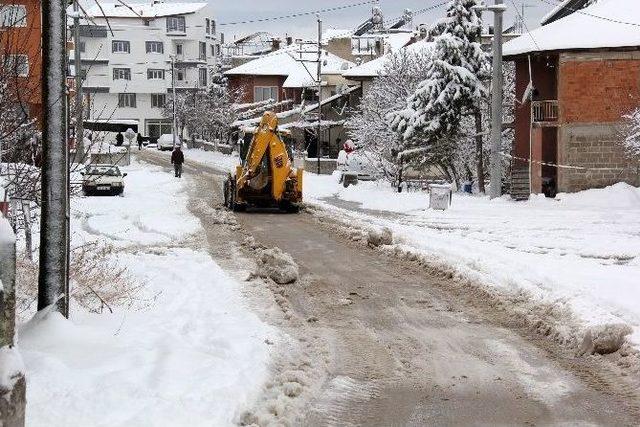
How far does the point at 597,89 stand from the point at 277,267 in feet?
80.2

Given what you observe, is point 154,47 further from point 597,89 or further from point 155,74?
point 597,89

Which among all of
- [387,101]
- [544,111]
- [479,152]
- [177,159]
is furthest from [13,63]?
[387,101]

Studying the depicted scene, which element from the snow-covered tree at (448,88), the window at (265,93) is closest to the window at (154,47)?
the window at (265,93)

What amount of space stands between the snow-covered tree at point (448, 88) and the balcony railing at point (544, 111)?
2.20m

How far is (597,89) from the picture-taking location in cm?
3519

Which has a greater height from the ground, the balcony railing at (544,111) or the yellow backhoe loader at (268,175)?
the balcony railing at (544,111)

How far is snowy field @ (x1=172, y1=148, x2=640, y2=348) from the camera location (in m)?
11.9

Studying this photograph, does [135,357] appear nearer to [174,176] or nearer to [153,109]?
[174,176]

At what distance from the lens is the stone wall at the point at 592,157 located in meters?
35.0

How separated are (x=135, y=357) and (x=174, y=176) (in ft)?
129

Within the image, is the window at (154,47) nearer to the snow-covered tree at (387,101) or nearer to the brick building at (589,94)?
the snow-covered tree at (387,101)

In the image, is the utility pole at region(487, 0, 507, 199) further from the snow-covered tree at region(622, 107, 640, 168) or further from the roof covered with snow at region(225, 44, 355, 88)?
the roof covered with snow at region(225, 44, 355, 88)

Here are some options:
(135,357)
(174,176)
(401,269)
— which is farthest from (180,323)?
(174,176)

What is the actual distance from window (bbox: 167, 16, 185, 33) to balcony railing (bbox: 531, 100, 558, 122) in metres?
76.6
